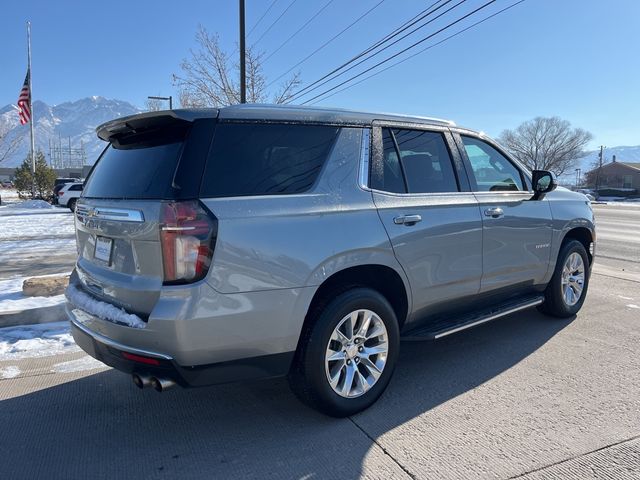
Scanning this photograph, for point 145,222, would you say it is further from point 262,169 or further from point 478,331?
point 478,331

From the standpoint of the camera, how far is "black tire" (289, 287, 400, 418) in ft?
9.93

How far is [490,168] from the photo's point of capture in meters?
4.51

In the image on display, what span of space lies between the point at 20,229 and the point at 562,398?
16.9 meters

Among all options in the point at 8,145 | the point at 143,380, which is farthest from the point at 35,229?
the point at 143,380

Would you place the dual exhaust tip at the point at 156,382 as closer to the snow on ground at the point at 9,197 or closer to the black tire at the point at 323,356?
the black tire at the point at 323,356

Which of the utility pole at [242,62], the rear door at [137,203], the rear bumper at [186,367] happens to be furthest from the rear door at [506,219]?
the utility pole at [242,62]

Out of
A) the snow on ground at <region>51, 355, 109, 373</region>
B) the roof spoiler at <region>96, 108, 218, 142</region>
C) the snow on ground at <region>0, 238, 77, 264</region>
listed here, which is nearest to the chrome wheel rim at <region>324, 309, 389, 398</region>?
the roof spoiler at <region>96, 108, 218, 142</region>

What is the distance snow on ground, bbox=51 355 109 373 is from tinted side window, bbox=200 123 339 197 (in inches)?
95.3

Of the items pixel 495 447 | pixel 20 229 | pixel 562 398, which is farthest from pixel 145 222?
pixel 20 229

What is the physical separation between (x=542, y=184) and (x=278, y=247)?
311 centimetres

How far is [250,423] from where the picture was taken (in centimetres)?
326

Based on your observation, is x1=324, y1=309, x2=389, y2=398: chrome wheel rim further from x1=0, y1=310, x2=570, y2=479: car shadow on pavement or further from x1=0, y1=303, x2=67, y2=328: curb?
x1=0, y1=303, x2=67, y2=328: curb

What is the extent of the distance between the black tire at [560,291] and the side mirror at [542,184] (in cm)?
75

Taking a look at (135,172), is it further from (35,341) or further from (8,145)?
(8,145)
